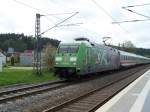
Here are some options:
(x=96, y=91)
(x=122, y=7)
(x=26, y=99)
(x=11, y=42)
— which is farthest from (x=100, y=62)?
(x=11, y=42)

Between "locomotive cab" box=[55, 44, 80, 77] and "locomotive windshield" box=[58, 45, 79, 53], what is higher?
"locomotive windshield" box=[58, 45, 79, 53]

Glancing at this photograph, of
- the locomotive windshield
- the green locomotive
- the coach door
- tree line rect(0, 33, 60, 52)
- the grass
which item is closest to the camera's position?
the grass

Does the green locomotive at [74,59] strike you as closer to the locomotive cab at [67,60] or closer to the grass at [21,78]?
the locomotive cab at [67,60]

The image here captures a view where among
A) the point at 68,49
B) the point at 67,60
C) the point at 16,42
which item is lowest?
the point at 67,60

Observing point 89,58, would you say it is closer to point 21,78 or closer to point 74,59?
point 74,59

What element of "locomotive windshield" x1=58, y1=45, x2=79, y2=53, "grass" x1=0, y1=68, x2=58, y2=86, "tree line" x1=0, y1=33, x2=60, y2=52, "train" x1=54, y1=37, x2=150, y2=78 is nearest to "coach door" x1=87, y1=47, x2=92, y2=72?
"train" x1=54, y1=37, x2=150, y2=78

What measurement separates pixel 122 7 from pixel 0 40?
144 meters

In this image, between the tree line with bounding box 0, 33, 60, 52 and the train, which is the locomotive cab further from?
the tree line with bounding box 0, 33, 60, 52

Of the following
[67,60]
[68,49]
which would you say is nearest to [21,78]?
[67,60]

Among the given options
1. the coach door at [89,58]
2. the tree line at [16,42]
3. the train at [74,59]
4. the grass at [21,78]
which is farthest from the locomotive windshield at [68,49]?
the tree line at [16,42]

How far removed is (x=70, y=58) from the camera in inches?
1045

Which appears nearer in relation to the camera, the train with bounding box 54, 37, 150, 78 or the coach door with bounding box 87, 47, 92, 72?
the train with bounding box 54, 37, 150, 78

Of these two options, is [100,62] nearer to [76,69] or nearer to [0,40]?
[76,69]

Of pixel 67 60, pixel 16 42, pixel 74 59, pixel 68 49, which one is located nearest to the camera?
pixel 74 59
